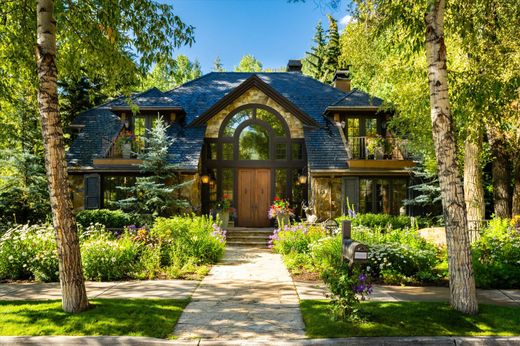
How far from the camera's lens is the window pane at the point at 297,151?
56.5 feet

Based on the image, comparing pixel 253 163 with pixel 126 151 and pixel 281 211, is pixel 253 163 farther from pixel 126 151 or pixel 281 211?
pixel 126 151

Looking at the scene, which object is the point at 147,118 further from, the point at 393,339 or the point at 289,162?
the point at 393,339

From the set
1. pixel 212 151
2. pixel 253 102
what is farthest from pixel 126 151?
pixel 253 102

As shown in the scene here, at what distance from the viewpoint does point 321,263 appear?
889 cm

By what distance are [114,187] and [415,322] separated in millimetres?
14090

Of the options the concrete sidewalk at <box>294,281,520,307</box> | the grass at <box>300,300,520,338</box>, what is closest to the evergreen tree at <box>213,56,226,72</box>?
the concrete sidewalk at <box>294,281,520,307</box>

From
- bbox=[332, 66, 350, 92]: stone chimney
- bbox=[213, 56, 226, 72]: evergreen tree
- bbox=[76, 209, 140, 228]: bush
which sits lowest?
bbox=[76, 209, 140, 228]: bush

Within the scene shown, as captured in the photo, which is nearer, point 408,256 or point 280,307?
point 280,307

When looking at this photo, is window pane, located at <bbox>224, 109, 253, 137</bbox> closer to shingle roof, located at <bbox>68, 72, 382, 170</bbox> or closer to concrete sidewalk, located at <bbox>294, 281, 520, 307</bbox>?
shingle roof, located at <bbox>68, 72, 382, 170</bbox>

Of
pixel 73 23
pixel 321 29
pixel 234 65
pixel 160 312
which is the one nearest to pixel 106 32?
pixel 73 23

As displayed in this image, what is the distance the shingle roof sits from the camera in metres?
16.3

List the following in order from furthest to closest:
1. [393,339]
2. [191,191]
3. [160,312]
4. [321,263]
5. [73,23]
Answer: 1. [191,191]
2. [321,263]
3. [73,23]
4. [160,312]
5. [393,339]

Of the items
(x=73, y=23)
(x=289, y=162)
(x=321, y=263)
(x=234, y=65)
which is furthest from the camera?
(x=234, y=65)

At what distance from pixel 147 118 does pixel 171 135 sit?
4.64 feet
